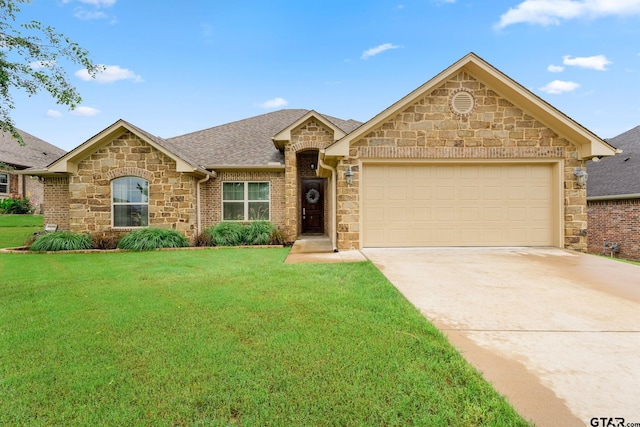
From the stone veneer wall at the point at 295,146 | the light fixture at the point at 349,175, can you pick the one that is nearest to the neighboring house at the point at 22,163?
the stone veneer wall at the point at 295,146

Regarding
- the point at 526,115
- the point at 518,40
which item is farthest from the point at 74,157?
the point at 518,40

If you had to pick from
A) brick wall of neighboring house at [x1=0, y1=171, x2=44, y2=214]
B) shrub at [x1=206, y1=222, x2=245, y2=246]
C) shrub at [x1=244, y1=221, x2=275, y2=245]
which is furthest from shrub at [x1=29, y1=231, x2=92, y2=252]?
brick wall of neighboring house at [x1=0, y1=171, x2=44, y2=214]

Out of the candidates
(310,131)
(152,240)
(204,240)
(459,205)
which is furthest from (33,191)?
(459,205)

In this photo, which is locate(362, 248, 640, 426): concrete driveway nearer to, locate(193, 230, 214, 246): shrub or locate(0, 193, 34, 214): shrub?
locate(193, 230, 214, 246): shrub

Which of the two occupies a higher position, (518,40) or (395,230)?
(518,40)

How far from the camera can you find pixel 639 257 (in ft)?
42.6

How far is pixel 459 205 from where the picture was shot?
9031 millimetres

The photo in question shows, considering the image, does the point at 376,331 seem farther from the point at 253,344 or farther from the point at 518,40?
the point at 518,40

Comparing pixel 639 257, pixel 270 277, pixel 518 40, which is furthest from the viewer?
pixel 518 40

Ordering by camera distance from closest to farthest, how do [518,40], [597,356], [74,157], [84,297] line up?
1. [597,356]
2. [84,297]
3. [74,157]
4. [518,40]

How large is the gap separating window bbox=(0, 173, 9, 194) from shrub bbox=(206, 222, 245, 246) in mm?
23166

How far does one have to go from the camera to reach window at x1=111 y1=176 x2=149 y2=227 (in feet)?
38.3

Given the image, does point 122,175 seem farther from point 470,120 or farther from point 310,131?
point 470,120

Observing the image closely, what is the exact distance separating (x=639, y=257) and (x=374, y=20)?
15.1 metres
